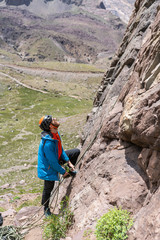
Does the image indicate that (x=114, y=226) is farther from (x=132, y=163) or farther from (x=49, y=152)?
(x=49, y=152)

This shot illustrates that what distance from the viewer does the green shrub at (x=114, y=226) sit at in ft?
16.3

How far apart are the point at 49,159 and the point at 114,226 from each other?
344 centimetres

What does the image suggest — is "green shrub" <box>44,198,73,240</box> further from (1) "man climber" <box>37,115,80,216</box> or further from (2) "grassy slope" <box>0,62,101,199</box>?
(2) "grassy slope" <box>0,62,101,199</box>

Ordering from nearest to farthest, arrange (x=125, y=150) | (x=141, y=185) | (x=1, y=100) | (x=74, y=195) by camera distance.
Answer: (x=141, y=185), (x=125, y=150), (x=74, y=195), (x=1, y=100)

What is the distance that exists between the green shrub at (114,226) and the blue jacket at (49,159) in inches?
117

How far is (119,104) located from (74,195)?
162 inches

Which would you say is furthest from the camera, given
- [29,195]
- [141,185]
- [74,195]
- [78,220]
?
[29,195]

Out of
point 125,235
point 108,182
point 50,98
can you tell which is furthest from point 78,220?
point 50,98

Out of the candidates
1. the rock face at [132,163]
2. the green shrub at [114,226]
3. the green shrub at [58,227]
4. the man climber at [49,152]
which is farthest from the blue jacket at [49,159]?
the green shrub at [114,226]

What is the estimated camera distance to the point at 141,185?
6059 mm

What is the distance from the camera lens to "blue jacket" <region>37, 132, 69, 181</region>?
7.61m

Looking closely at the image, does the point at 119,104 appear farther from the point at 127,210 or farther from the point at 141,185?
the point at 127,210

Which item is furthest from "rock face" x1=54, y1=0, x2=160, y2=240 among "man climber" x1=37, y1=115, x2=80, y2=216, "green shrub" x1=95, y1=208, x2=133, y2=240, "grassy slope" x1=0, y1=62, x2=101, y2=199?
"grassy slope" x1=0, y1=62, x2=101, y2=199

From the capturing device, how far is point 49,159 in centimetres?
762
